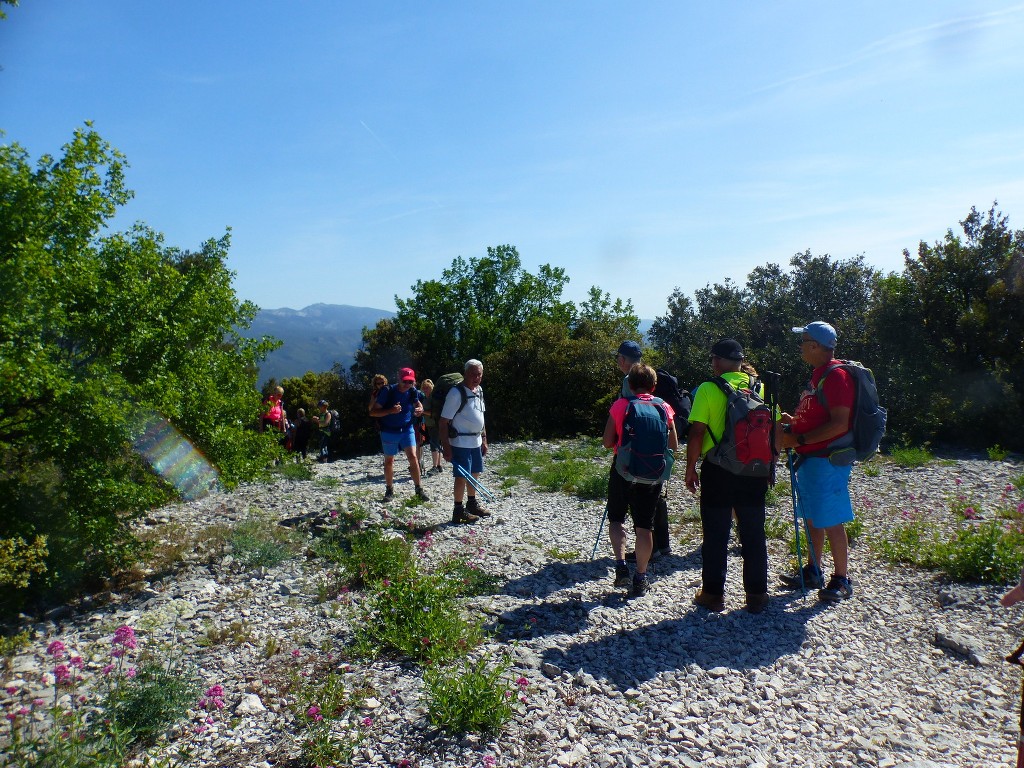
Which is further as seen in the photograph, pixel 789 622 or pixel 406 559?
pixel 406 559

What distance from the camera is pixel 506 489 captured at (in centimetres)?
1173

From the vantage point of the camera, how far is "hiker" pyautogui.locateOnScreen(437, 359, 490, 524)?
8305mm

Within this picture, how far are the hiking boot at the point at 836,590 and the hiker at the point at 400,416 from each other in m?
5.50

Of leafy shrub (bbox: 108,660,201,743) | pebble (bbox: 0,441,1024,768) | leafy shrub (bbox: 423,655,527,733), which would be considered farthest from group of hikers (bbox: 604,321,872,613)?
leafy shrub (bbox: 108,660,201,743)

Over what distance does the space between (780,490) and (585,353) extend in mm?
14056

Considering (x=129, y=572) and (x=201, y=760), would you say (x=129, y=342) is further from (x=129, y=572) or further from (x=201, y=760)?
(x=201, y=760)

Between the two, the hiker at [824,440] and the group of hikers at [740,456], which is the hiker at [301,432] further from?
the hiker at [824,440]

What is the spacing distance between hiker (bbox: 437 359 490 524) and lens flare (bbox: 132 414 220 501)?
2.67 metres

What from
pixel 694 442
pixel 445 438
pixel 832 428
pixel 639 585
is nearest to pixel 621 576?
pixel 639 585

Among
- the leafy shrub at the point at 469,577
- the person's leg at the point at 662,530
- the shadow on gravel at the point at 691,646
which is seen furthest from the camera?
the person's leg at the point at 662,530

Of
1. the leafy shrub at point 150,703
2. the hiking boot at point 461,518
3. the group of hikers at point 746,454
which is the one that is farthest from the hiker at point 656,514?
the leafy shrub at point 150,703

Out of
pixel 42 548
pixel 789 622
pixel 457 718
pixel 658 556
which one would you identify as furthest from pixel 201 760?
pixel 658 556

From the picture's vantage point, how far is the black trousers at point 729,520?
5.32 metres

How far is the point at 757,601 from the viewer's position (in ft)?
18.4
